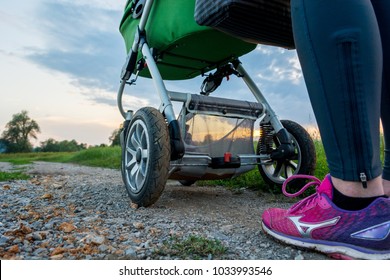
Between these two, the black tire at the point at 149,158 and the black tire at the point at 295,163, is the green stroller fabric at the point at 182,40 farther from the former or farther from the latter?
the black tire at the point at 295,163

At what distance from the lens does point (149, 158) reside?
179cm

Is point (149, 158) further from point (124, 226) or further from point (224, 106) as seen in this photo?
point (224, 106)

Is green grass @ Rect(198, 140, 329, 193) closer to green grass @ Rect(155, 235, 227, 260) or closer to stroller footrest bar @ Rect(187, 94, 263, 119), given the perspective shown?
stroller footrest bar @ Rect(187, 94, 263, 119)

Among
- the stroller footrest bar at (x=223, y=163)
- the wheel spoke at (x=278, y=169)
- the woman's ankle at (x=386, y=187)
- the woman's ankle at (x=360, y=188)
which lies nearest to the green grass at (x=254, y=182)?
the wheel spoke at (x=278, y=169)

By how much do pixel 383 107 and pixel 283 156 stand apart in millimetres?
1189

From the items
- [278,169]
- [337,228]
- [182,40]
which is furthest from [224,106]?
[337,228]

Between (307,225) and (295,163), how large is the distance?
1.43 meters

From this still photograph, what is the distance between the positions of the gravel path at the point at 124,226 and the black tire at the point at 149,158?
96mm

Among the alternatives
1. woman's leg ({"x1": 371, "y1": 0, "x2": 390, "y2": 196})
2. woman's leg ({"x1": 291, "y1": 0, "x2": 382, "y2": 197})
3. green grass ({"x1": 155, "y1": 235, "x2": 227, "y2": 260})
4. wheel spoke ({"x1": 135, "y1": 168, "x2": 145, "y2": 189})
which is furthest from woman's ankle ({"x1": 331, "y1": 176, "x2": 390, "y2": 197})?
wheel spoke ({"x1": 135, "y1": 168, "x2": 145, "y2": 189})

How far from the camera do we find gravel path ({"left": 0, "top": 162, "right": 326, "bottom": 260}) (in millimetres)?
1126

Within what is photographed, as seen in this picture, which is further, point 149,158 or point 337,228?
point 149,158

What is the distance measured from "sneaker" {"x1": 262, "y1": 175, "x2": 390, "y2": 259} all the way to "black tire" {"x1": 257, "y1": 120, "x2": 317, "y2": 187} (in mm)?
1214

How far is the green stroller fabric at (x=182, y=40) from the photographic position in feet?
6.61
